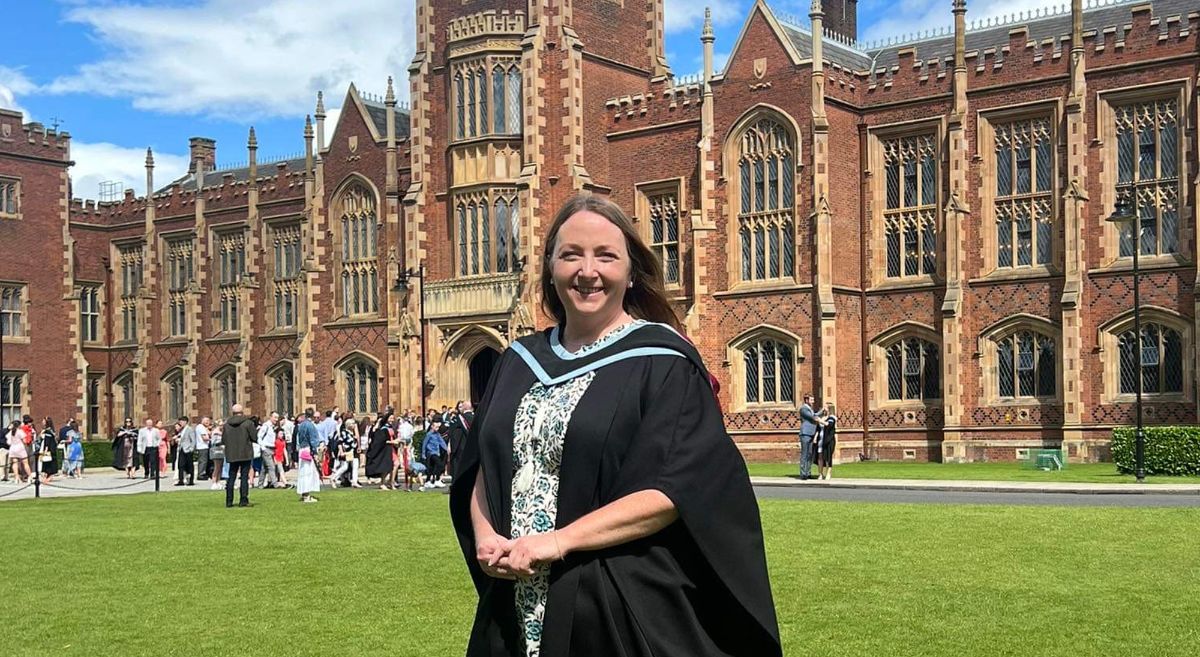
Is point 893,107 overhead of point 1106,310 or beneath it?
overhead

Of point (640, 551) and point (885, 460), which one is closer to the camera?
point (640, 551)

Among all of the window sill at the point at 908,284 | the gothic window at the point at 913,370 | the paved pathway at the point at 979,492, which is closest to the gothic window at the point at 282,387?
the paved pathway at the point at 979,492

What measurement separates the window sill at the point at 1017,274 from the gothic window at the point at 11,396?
33.8m

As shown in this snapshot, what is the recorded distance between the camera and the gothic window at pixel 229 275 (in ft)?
171

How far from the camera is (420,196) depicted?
42531 mm

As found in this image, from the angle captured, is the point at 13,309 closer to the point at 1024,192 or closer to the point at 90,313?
the point at 90,313

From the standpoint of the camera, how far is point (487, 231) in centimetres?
4122

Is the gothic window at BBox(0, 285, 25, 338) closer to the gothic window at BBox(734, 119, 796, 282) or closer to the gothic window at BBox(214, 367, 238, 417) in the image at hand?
the gothic window at BBox(214, 367, 238, 417)

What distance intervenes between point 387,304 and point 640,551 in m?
41.9

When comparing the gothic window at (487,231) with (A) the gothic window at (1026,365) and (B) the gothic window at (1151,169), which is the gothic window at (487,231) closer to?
(A) the gothic window at (1026,365)

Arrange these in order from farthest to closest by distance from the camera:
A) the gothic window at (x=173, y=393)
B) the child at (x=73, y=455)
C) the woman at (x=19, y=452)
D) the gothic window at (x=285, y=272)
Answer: the gothic window at (x=173, y=393) < the gothic window at (x=285, y=272) < the child at (x=73, y=455) < the woman at (x=19, y=452)

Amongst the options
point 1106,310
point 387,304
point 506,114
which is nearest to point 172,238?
point 387,304

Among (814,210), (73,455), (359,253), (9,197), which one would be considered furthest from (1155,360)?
(9,197)

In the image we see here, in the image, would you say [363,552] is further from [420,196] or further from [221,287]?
[221,287]
